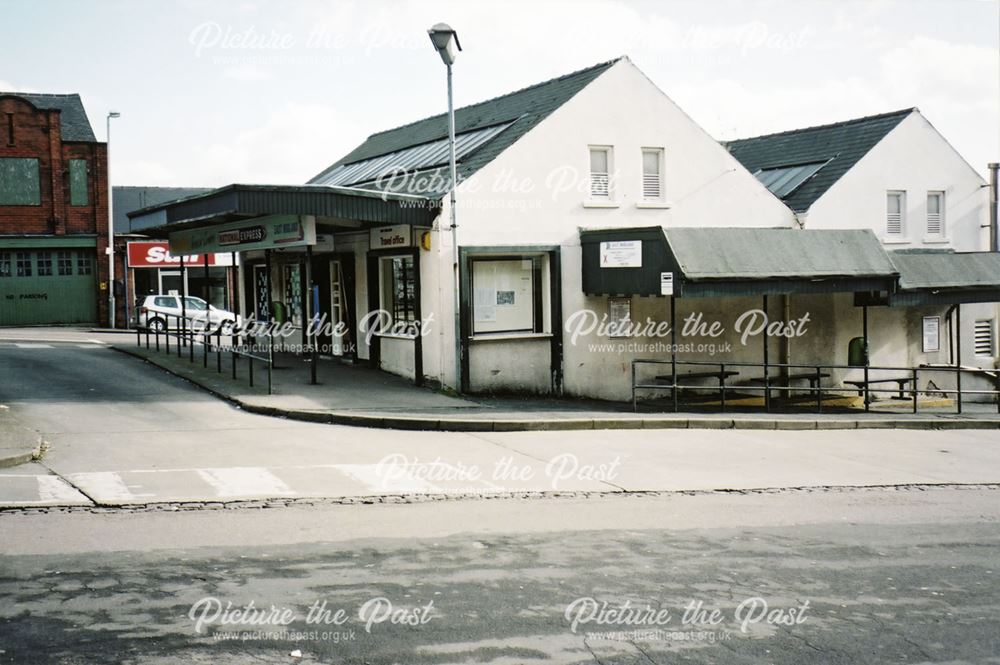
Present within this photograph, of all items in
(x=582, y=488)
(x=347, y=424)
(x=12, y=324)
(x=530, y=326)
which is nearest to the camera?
(x=582, y=488)

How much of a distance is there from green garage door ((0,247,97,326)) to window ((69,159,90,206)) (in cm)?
197

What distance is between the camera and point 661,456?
539 inches

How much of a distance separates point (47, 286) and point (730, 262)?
30149 millimetres

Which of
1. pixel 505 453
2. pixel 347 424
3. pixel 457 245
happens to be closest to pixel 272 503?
pixel 505 453

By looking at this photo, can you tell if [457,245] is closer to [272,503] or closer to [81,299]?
[272,503]

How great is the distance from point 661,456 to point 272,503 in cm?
584

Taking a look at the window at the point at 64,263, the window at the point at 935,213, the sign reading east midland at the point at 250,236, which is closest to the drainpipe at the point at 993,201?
the window at the point at 935,213

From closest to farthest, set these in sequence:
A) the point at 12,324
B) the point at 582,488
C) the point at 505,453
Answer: the point at 582,488, the point at 505,453, the point at 12,324

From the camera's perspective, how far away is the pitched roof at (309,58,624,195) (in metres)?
20.3

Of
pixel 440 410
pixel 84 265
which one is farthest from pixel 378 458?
pixel 84 265

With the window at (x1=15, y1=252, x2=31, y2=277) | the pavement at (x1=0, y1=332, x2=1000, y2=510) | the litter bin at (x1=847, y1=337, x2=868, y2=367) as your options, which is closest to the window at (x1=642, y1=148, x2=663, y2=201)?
the litter bin at (x1=847, y1=337, x2=868, y2=367)

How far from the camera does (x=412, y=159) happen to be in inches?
969

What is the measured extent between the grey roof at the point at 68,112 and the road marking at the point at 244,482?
32889 millimetres

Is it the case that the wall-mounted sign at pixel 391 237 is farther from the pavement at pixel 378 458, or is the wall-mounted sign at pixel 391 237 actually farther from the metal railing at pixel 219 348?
the pavement at pixel 378 458
